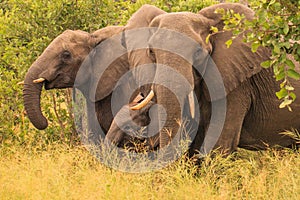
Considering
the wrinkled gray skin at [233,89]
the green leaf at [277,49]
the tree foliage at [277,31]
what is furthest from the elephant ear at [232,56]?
the green leaf at [277,49]

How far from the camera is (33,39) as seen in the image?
375 inches

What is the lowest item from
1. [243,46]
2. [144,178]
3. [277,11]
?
[144,178]

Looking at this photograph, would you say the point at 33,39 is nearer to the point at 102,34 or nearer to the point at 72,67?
the point at 72,67

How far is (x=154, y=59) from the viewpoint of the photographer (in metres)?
7.16

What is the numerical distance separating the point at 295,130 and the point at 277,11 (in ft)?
8.64

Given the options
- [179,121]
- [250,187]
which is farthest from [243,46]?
[250,187]

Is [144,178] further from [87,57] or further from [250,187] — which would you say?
[87,57]

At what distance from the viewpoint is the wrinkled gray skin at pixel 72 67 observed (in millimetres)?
8766

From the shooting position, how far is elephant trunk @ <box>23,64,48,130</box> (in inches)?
345

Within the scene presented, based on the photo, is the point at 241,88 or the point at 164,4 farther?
the point at 164,4

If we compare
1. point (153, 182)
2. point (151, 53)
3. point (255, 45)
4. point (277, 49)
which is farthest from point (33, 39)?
point (277, 49)

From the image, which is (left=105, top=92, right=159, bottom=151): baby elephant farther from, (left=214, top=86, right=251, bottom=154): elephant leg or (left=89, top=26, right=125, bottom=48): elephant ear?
(left=214, top=86, right=251, bottom=154): elephant leg

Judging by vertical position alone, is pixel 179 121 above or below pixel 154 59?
below

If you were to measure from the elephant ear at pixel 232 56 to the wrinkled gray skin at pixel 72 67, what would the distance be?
124cm
